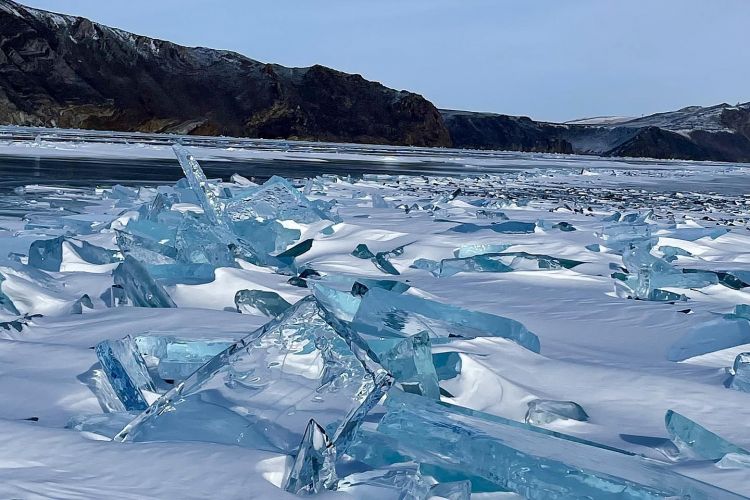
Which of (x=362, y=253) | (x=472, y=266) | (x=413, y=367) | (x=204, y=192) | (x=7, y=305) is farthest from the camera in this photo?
(x=204, y=192)

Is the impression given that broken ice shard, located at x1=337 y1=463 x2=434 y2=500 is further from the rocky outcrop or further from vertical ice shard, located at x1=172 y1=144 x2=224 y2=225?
the rocky outcrop

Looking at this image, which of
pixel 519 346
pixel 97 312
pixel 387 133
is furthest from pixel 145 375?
pixel 387 133

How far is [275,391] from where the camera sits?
114 centimetres

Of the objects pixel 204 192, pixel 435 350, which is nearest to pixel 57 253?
pixel 204 192

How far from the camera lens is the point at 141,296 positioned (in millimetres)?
1835

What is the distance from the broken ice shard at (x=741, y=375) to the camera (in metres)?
1.43

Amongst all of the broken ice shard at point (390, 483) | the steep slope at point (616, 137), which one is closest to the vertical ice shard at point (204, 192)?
the broken ice shard at point (390, 483)

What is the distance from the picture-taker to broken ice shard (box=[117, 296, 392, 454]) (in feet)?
3.41

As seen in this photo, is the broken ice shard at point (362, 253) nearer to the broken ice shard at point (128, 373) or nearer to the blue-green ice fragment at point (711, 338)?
the blue-green ice fragment at point (711, 338)

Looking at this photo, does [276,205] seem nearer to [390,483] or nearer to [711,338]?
[711,338]

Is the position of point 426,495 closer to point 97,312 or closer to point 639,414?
point 639,414

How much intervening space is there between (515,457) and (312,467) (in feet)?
0.81

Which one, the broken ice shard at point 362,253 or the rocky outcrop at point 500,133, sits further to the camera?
the rocky outcrop at point 500,133

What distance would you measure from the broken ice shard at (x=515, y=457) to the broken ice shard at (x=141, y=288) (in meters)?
0.91
